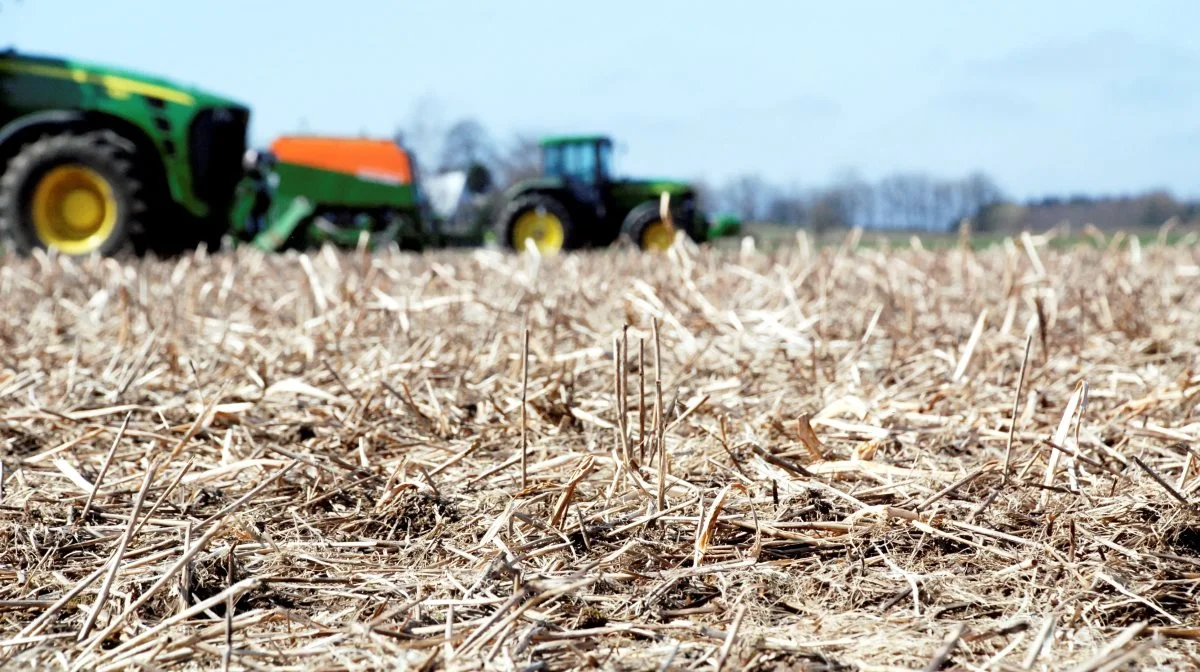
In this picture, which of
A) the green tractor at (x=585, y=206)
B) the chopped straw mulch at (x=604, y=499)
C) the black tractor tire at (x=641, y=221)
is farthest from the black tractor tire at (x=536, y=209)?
the chopped straw mulch at (x=604, y=499)

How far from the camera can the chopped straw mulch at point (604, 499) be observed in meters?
1.15

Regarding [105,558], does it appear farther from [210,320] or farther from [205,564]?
[210,320]

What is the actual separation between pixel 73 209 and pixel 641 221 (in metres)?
7.90

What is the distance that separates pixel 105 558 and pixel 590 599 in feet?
2.21

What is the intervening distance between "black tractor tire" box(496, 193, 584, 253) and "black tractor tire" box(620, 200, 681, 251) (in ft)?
2.32

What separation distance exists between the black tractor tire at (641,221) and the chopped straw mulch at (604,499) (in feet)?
36.7

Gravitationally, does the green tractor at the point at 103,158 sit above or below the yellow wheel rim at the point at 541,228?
above

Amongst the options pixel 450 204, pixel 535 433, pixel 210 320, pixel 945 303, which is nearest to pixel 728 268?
pixel 945 303

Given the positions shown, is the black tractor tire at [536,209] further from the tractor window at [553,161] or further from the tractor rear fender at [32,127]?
the tractor rear fender at [32,127]

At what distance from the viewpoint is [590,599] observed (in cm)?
124

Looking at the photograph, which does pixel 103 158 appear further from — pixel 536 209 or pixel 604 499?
pixel 536 209

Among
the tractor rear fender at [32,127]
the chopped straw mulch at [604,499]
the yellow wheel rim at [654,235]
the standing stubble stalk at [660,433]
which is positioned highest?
the tractor rear fender at [32,127]

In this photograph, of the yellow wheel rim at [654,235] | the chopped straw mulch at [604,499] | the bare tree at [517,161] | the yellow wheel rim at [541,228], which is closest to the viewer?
the chopped straw mulch at [604,499]

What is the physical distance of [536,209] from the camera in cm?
1429
